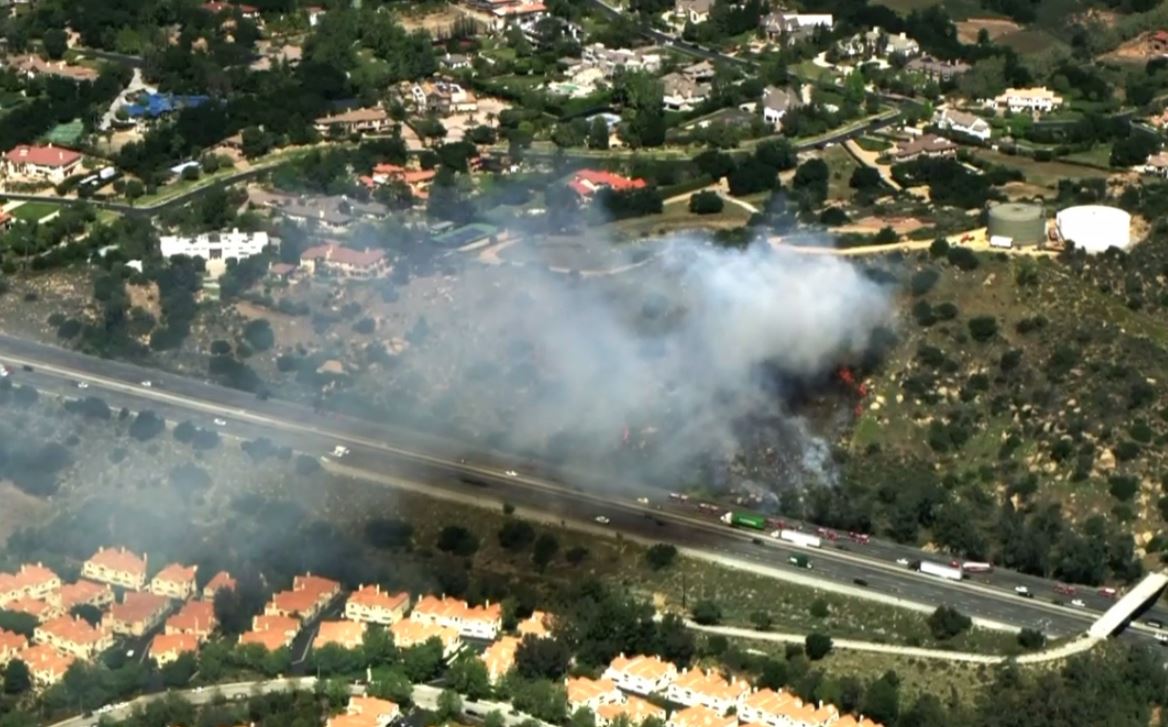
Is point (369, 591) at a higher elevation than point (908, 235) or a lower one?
lower

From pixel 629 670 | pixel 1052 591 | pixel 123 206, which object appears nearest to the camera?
pixel 629 670

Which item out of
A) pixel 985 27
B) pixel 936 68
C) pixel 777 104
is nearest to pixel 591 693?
pixel 777 104

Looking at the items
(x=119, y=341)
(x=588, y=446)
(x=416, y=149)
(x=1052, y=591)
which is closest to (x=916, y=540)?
(x=1052, y=591)

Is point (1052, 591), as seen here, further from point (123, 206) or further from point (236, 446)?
point (123, 206)

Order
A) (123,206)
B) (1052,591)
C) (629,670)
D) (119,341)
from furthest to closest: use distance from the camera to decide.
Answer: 1. (123,206)
2. (119,341)
3. (1052,591)
4. (629,670)

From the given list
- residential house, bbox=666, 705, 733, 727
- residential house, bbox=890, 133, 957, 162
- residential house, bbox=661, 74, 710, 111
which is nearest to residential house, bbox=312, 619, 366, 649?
residential house, bbox=666, 705, 733, 727

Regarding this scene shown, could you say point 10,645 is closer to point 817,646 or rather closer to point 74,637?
point 74,637

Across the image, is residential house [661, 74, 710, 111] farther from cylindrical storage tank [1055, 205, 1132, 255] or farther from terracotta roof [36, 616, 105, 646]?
terracotta roof [36, 616, 105, 646]
